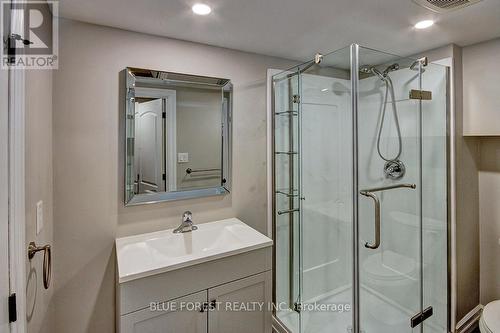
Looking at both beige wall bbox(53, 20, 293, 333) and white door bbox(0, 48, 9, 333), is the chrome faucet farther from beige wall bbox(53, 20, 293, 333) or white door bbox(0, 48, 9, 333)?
white door bbox(0, 48, 9, 333)

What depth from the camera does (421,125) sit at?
1.95 m

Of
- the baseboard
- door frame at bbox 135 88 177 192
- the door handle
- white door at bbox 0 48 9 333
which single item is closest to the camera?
white door at bbox 0 48 9 333

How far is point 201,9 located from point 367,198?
61.7 inches

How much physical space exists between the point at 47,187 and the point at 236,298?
1.22 metres

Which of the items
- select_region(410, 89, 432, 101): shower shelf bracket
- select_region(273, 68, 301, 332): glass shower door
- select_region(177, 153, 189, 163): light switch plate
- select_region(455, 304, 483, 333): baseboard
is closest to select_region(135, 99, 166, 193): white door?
select_region(177, 153, 189, 163): light switch plate

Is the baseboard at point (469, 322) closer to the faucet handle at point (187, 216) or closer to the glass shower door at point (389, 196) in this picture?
the glass shower door at point (389, 196)

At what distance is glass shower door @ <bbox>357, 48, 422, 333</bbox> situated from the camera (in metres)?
1.70

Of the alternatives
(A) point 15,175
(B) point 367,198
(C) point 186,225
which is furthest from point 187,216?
(B) point 367,198

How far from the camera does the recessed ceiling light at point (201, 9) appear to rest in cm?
135

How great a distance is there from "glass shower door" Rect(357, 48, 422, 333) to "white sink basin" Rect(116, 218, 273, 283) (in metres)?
0.77

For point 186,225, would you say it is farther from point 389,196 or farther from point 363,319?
point 389,196

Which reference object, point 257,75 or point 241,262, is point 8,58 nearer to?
point 241,262

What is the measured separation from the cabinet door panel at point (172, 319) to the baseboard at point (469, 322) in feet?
6.65

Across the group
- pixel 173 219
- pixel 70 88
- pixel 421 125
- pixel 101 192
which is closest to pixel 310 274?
pixel 173 219
